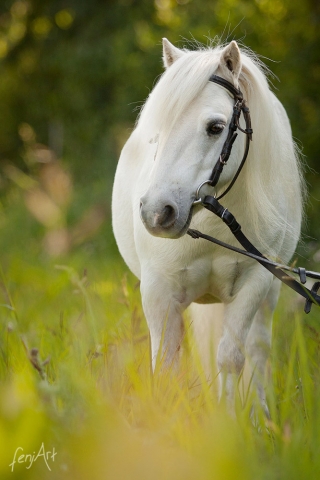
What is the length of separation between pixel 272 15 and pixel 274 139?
19.2 feet

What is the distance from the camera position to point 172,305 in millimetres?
3293

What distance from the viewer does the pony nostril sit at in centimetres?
266

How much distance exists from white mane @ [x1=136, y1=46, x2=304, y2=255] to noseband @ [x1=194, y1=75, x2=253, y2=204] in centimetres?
9

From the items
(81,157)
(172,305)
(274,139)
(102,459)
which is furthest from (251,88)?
(81,157)

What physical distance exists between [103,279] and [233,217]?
3.61m

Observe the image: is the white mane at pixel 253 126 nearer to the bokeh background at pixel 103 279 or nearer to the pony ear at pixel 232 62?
the pony ear at pixel 232 62

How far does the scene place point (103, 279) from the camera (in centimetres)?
648

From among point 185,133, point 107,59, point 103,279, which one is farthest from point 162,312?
point 107,59

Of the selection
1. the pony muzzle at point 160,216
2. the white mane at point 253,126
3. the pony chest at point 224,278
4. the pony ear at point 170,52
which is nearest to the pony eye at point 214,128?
the white mane at point 253,126

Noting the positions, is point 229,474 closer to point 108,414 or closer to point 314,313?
point 108,414

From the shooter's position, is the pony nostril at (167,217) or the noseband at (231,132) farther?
the noseband at (231,132)

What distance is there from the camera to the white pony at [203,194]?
2777mm

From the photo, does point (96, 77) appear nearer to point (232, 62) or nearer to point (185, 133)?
point (232, 62)

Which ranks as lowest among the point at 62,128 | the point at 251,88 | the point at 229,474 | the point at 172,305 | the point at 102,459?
the point at 62,128
